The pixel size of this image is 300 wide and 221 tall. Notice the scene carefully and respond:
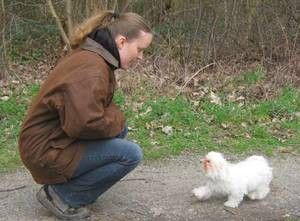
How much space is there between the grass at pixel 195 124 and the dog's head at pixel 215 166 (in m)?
1.33

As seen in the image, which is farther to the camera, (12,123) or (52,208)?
(12,123)

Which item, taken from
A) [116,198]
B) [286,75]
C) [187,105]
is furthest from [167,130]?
[286,75]

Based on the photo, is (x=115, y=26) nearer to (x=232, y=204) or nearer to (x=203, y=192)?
(x=203, y=192)

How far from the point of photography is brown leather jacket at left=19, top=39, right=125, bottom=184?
3777mm

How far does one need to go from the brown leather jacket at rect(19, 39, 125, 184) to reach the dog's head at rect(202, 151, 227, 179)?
26.5 inches

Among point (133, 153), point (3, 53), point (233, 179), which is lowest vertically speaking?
point (3, 53)

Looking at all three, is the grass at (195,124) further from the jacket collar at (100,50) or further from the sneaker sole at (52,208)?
the jacket collar at (100,50)

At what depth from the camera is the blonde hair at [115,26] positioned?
4.01 metres

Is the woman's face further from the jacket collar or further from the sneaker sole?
the sneaker sole

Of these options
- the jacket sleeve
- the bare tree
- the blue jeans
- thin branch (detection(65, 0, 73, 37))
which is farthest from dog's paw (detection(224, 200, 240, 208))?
the bare tree

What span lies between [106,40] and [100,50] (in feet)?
0.25

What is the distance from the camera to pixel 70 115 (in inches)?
149

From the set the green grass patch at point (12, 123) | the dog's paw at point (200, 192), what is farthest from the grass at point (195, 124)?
the dog's paw at point (200, 192)

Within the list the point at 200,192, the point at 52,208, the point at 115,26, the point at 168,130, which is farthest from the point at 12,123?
the point at 115,26
